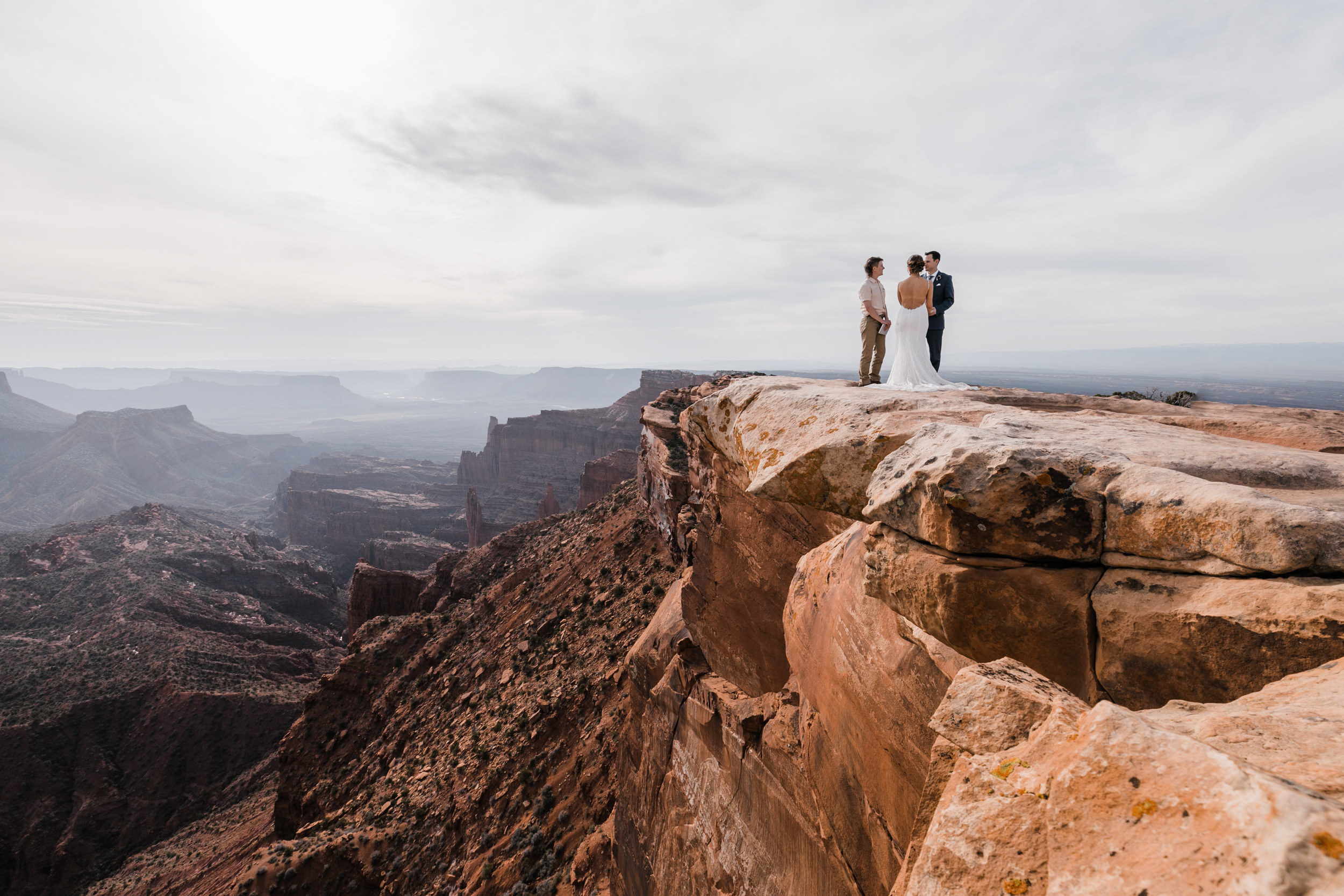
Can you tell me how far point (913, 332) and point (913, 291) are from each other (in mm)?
795

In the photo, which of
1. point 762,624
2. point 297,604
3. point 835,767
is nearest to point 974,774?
point 835,767

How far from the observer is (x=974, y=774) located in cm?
303

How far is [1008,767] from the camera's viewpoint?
9.46 feet

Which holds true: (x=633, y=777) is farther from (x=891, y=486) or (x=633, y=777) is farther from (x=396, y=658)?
(x=396, y=658)

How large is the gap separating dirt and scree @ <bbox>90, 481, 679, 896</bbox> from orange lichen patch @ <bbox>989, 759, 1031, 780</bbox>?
12.5 metres

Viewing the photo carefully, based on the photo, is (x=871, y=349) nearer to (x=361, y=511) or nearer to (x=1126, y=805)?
(x=1126, y=805)

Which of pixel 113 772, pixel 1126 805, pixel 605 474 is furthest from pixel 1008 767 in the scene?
pixel 605 474

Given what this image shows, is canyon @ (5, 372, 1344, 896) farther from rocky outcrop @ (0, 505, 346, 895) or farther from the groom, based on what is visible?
rocky outcrop @ (0, 505, 346, 895)

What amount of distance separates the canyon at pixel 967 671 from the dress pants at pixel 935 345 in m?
2.99

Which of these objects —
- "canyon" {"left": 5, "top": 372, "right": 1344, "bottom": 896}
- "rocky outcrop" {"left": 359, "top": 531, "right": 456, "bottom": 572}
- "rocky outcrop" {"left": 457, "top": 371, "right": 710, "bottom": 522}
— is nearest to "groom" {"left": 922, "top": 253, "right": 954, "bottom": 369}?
"canyon" {"left": 5, "top": 372, "right": 1344, "bottom": 896}

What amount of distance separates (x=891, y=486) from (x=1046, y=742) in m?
2.16

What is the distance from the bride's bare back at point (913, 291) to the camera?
35.2ft

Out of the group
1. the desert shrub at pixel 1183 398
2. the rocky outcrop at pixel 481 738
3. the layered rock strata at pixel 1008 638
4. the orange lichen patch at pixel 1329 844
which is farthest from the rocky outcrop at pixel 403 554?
the orange lichen patch at pixel 1329 844

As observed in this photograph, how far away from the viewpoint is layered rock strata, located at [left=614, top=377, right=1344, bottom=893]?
2.33m
